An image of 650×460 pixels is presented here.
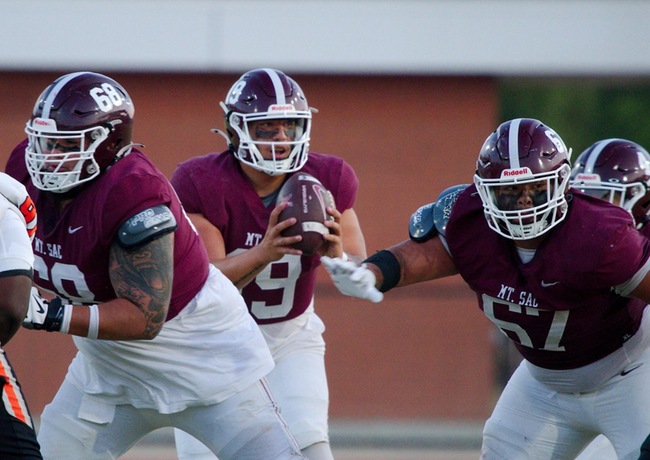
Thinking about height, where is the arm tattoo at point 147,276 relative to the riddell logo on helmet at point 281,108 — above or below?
below

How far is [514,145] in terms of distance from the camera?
3.92m

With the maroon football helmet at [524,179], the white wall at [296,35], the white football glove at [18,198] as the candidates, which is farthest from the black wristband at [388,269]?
the white wall at [296,35]

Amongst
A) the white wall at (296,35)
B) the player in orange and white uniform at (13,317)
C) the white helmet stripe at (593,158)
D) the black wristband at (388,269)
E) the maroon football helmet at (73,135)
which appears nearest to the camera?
the player in orange and white uniform at (13,317)

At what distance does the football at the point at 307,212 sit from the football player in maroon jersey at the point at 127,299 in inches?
13.1

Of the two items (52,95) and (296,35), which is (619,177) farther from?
(296,35)

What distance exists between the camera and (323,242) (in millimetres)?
4207

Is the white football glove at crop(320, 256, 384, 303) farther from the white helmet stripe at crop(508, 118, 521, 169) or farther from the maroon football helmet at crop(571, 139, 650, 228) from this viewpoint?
the maroon football helmet at crop(571, 139, 650, 228)

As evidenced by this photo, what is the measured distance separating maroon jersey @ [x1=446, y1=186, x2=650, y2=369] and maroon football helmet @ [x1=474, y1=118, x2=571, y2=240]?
0.10 meters

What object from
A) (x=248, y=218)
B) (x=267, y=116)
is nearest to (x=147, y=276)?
(x=248, y=218)

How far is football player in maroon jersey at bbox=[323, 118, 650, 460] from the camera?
12.5 feet

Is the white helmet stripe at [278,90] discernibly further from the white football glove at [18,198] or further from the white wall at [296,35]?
the white wall at [296,35]

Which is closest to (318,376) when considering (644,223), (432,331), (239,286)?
(239,286)

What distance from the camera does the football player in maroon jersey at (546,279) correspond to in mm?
3801

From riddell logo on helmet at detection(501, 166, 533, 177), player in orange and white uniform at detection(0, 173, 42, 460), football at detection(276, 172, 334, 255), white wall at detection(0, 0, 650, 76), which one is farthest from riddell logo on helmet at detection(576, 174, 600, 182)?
white wall at detection(0, 0, 650, 76)
